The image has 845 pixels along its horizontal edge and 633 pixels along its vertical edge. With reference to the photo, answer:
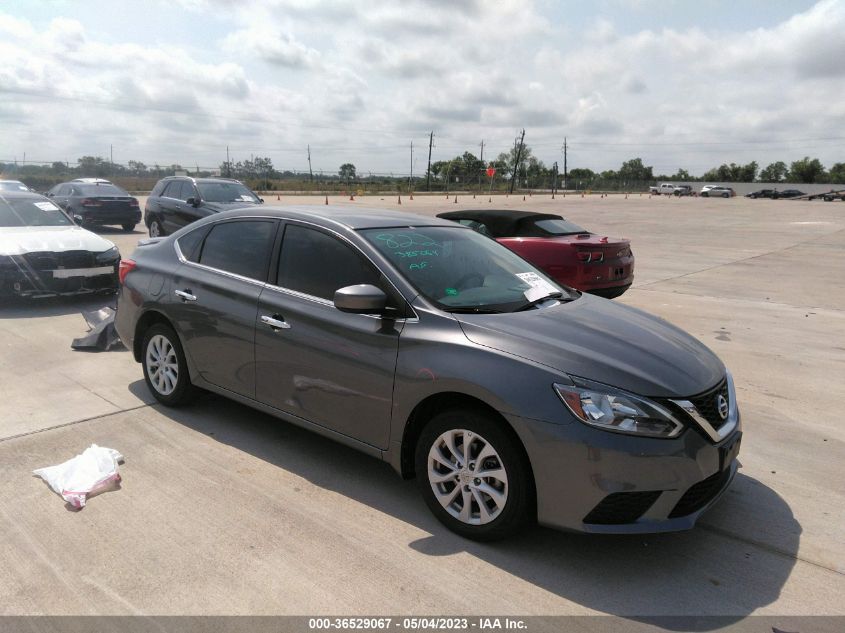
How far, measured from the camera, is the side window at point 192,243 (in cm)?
490

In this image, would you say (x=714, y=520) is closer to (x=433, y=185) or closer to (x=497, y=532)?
(x=497, y=532)

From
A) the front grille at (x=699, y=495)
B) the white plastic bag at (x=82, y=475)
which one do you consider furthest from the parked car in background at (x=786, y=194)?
the white plastic bag at (x=82, y=475)

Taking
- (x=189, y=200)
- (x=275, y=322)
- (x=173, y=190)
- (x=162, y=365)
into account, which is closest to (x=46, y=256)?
(x=162, y=365)

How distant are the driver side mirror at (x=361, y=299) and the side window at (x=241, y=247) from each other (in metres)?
1.00

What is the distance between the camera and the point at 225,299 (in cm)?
443

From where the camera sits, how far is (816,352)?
709 centimetres

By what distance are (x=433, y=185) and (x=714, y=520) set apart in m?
72.2

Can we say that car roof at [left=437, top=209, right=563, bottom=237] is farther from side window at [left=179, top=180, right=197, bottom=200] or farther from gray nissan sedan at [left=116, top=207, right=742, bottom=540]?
side window at [left=179, top=180, right=197, bottom=200]

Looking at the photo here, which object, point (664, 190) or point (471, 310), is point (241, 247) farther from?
point (664, 190)

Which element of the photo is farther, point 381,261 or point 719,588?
point 381,261

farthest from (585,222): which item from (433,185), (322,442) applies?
(433,185)

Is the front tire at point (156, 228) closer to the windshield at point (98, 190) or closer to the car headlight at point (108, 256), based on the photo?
the windshield at point (98, 190)

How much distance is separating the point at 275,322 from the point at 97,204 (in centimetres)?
1601

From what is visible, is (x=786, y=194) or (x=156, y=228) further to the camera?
(x=786, y=194)
